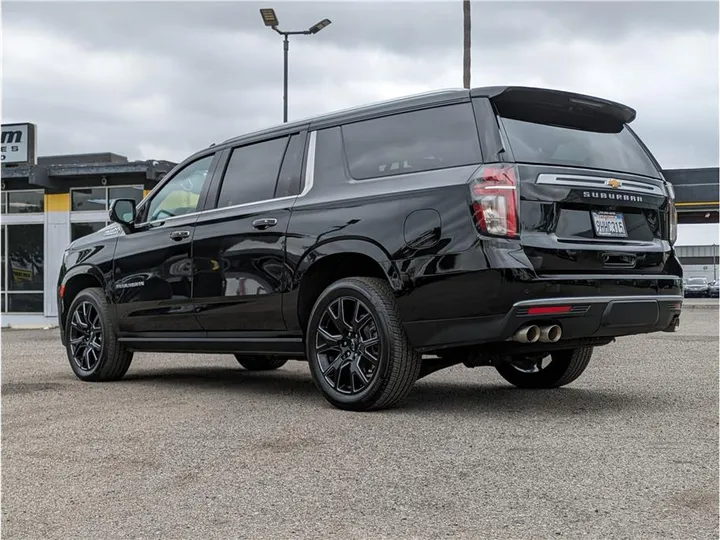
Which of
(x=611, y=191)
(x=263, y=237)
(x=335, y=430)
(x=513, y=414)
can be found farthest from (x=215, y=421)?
(x=611, y=191)

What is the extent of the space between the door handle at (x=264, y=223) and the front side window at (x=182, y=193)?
94 centimetres

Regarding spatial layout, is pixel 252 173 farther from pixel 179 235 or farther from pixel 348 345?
pixel 348 345

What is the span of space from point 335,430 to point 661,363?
4.97 meters

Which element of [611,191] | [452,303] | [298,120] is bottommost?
[452,303]

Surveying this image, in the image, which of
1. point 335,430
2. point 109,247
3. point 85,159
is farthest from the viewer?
point 85,159

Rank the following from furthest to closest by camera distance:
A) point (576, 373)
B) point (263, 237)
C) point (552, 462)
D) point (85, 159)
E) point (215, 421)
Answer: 1. point (85, 159)
2. point (576, 373)
3. point (263, 237)
4. point (215, 421)
5. point (552, 462)

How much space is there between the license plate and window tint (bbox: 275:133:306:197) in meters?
2.04

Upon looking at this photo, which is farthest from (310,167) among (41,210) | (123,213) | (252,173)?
(41,210)

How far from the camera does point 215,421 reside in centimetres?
548

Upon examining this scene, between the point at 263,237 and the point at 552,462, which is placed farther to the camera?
the point at 263,237

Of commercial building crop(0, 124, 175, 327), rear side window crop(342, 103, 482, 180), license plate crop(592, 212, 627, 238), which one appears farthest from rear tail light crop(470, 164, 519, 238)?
commercial building crop(0, 124, 175, 327)

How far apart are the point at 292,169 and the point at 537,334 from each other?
7.38 ft

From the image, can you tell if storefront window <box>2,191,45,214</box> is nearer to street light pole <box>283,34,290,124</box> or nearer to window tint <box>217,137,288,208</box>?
street light pole <box>283,34,290,124</box>

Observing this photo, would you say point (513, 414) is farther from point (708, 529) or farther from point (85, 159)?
point (85, 159)
